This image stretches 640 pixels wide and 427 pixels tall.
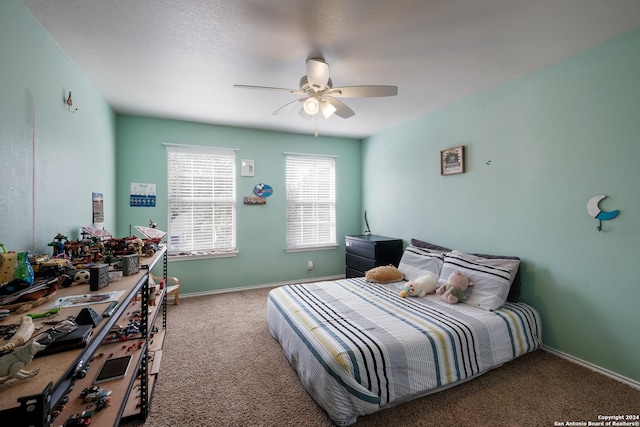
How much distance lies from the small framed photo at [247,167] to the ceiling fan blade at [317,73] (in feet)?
7.29

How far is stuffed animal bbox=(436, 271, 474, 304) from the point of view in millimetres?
2485

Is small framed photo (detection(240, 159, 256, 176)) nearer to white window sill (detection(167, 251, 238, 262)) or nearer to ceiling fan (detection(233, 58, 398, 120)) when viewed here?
white window sill (detection(167, 251, 238, 262))

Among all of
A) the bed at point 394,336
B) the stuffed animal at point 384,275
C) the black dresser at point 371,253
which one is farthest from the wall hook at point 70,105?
the black dresser at point 371,253

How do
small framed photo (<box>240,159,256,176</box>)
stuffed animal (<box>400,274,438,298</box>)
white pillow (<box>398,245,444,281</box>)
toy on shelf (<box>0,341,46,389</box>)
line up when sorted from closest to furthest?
toy on shelf (<box>0,341,46,389</box>), stuffed animal (<box>400,274,438,298</box>), white pillow (<box>398,245,444,281</box>), small framed photo (<box>240,159,256,176</box>)

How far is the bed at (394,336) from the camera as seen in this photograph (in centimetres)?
162

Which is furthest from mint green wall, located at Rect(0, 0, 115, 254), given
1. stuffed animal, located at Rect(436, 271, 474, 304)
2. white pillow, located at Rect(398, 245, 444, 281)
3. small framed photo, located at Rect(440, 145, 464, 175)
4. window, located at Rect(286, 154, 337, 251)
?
small framed photo, located at Rect(440, 145, 464, 175)

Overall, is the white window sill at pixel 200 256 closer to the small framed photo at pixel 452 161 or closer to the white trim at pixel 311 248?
the white trim at pixel 311 248

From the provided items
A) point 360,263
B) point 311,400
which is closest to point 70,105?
point 311,400

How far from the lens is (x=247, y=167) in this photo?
4.11 meters

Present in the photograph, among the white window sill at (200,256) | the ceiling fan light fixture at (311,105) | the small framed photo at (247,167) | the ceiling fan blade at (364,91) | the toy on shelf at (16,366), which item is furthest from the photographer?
the small framed photo at (247,167)

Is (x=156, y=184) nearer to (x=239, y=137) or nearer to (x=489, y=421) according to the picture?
(x=239, y=137)

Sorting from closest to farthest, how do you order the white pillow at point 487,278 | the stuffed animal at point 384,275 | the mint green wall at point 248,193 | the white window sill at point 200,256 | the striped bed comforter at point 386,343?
1. the striped bed comforter at point 386,343
2. the white pillow at point 487,278
3. the stuffed animal at point 384,275
4. the mint green wall at point 248,193
5. the white window sill at point 200,256

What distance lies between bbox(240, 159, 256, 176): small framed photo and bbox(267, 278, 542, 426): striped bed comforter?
218 cm

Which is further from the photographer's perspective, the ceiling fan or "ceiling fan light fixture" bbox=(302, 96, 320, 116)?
"ceiling fan light fixture" bbox=(302, 96, 320, 116)
